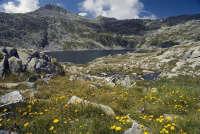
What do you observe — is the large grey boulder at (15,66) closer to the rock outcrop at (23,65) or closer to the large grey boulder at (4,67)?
the rock outcrop at (23,65)

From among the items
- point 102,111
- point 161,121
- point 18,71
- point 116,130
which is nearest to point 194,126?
point 161,121

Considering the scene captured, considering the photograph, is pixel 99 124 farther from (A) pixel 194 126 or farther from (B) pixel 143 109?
(B) pixel 143 109

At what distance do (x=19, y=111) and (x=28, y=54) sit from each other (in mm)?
29612

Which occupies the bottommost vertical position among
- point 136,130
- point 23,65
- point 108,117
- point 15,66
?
point 23,65

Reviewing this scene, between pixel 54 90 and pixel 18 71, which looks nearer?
pixel 54 90

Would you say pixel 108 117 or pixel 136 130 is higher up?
pixel 136 130

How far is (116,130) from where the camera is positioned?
854 cm

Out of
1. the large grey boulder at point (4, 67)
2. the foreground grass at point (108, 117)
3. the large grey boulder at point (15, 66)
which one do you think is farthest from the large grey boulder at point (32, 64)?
the foreground grass at point (108, 117)

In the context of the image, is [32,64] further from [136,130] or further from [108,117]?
[136,130]

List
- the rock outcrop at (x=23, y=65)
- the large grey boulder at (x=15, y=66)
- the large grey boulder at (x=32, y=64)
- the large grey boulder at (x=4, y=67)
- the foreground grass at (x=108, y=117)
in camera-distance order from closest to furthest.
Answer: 1. the foreground grass at (x=108, y=117)
2. the large grey boulder at (x=4, y=67)
3. the rock outcrop at (x=23, y=65)
4. the large grey boulder at (x=15, y=66)
5. the large grey boulder at (x=32, y=64)

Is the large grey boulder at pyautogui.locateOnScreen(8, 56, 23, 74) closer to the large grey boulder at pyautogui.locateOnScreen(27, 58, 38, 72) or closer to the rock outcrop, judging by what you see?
the rock outcrop

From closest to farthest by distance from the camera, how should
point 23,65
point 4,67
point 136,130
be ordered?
1. point 136,130
2. point 4,67
3. point 23,65

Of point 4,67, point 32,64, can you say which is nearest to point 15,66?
point 4,67

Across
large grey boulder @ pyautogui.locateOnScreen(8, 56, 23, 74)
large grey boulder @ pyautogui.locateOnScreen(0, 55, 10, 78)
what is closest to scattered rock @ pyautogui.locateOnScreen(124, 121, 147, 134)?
large grey boulder @ pyautogui.locateOnScreen(0, 55, 10, 78)
